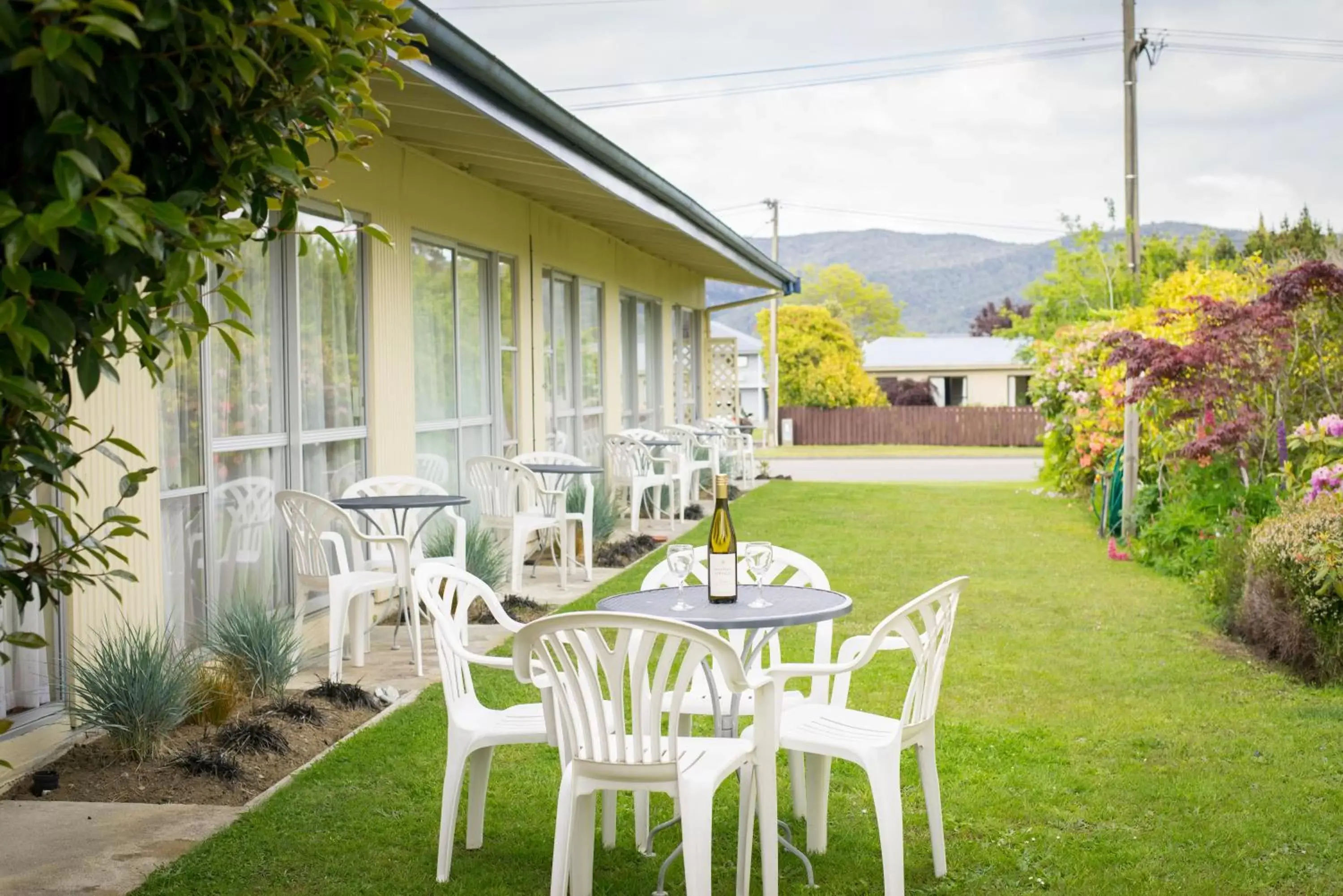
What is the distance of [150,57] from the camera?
205cm

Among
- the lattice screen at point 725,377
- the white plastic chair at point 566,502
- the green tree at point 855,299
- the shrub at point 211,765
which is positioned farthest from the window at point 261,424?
the green tree at point 855,299

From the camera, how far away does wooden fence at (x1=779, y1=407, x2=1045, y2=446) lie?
127 feet

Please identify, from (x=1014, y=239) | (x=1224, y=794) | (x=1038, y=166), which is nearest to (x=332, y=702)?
(x=1224, y=794)

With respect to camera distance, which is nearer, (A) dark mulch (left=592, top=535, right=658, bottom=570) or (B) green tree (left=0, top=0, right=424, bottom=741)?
(B) green tree (left=0, top=0, right=424, bottom=741)

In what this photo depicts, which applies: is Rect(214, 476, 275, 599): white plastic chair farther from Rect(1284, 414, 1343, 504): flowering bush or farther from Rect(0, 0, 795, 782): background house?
Rect(1284, 414, 1343, 504): flowering bush

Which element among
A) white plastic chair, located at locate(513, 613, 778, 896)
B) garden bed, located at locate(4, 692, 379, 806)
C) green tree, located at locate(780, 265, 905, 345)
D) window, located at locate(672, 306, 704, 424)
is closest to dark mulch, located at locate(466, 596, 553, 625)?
garden bed, located at locate(4, 692, 379, 806)

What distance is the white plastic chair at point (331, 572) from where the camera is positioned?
6.76 meters

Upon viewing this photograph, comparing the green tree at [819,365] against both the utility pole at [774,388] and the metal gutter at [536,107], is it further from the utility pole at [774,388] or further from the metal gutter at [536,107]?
the metal gutter at [536,107]

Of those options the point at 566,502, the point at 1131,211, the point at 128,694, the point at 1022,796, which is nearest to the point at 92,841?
the point at 128,694

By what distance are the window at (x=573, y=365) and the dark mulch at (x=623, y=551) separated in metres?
1.12

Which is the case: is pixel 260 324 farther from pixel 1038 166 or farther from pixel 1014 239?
pixel 1014 239

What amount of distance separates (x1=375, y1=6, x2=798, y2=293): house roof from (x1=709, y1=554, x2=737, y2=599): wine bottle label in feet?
6.20

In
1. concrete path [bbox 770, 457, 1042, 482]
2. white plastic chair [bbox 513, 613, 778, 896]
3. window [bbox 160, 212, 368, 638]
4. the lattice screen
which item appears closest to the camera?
white plastic chair [bbox 513, 613, 778, 896]

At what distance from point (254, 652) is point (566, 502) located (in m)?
4.79
